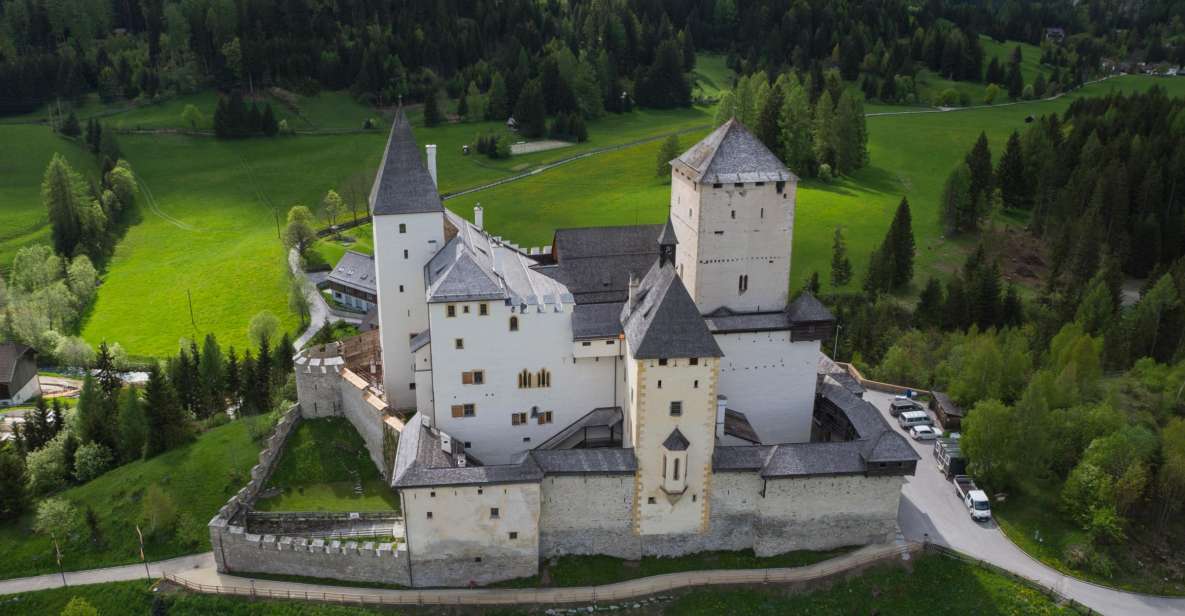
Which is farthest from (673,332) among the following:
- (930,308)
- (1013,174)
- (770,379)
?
(1013,174)

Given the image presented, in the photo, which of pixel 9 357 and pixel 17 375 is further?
pixel 9 357

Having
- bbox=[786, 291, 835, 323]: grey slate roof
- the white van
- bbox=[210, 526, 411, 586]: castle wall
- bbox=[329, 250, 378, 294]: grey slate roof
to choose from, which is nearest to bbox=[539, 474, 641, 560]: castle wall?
bbox=[210, 526, 411, 586]: castle wall

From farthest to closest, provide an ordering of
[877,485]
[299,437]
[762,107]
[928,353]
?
[762,107], [928,353], [299,437], [877,485]

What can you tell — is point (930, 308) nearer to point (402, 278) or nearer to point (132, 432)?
point (402, 278)

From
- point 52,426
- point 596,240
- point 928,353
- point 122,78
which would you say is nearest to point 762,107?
point 928,353

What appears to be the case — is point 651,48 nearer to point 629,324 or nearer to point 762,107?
point 762,107

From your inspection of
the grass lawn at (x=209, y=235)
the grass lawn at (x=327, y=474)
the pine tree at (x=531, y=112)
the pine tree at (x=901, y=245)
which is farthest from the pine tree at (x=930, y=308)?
the pine tree at (x=531, y=112)
